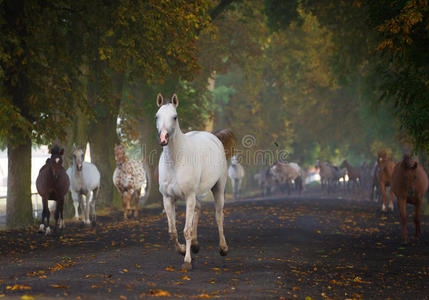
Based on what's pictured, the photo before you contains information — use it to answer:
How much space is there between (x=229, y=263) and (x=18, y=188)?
467 inches

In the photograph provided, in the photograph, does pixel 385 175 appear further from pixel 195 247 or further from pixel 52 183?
pixel 195 247

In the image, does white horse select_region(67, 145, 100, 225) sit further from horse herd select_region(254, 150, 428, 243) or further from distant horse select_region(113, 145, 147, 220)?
horse herd select_region(254, 150, 428, 243)

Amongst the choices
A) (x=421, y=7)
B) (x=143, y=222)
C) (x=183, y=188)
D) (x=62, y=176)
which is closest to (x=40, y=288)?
(x=183, y=188)

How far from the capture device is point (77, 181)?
2102 centimetres

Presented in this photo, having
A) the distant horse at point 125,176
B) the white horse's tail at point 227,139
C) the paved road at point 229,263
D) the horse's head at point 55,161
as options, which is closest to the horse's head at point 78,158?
the horse's head at point 55,161

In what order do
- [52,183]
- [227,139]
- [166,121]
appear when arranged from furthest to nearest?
[52,183], [227,139], [166,121]

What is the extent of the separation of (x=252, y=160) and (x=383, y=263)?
48.0m

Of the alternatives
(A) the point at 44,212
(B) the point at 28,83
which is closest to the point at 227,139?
(A) the point at 44,212

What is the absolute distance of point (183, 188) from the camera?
11.2 metres

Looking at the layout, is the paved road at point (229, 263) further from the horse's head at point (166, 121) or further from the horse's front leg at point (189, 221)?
the horse's head at point (166, 121)

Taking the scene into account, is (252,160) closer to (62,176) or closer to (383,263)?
(62,176)

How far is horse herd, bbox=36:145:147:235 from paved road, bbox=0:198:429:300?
0.81m

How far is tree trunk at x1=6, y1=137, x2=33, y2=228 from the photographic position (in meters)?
21.7

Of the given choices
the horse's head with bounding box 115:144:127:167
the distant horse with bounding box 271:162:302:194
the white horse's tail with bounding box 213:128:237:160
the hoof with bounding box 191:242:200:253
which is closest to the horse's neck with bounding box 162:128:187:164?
the hoof with bounding box 191:242:200:253
